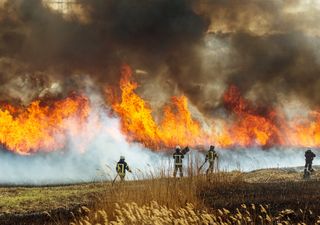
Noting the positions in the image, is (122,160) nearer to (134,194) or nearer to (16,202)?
(16,202)

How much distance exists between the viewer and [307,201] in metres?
18.2

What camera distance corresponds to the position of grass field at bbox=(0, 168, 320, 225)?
49.2 feet

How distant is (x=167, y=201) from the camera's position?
51.9 ft

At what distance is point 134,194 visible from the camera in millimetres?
16062

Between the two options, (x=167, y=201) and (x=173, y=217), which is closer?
(x=173, y=217)

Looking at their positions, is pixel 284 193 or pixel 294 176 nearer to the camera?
pixel 284 193

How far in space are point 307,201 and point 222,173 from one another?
6.93 meters

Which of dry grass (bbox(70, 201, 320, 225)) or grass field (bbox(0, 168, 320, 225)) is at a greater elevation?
grass field (bbox(0, 168, 320, 225))

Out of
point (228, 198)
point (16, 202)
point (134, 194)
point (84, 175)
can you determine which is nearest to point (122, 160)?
point (16, 202)

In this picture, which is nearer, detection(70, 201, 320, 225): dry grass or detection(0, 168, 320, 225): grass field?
detection(70, 201, 320, 225): dry grass

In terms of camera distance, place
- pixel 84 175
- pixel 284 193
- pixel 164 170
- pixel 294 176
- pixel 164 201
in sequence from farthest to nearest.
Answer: pixel 84 175
pixel 294 176
pixel 284 193
pixel 164 170
pixel 164 201

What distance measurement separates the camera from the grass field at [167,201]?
14997mm

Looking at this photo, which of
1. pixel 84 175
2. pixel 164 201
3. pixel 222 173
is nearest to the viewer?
pixel 164 201

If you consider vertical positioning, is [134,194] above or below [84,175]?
below
